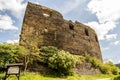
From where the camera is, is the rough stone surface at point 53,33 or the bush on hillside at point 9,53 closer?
the bush on hillside at point 9,53

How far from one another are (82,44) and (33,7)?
35.1 feet

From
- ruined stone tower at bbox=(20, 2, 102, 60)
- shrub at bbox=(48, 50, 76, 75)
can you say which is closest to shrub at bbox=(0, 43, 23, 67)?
ruined stone tower at bbox=(20, 2, 102, 60)

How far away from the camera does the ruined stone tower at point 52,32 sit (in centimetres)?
2780

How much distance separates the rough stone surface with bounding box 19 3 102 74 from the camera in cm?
2742

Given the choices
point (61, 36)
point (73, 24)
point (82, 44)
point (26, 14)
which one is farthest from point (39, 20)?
point (82, 44)

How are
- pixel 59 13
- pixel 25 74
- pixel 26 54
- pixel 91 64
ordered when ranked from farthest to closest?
pixel 59 13 → pixel 91 64 → pixel 26 54 → pixel 25 74

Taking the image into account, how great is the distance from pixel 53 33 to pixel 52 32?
23 centimetres

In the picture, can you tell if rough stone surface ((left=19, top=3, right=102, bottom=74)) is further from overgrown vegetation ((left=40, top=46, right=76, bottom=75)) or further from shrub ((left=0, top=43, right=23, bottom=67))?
overgrown vegetation ((left=40, top=46, right=76, bottom=75))

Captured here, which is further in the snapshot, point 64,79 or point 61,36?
point 61,36

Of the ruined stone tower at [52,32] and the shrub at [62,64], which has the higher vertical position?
the ruined stone tower at [52,32]

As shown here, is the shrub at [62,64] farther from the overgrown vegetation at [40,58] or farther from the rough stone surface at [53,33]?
the rough stone surface at [53,33]

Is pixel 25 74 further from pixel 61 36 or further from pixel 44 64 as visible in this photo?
pixel 61 36

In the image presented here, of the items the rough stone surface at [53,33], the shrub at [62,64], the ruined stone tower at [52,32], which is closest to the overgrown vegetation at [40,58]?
the shrub at [62,64]

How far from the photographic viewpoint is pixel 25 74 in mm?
20672
